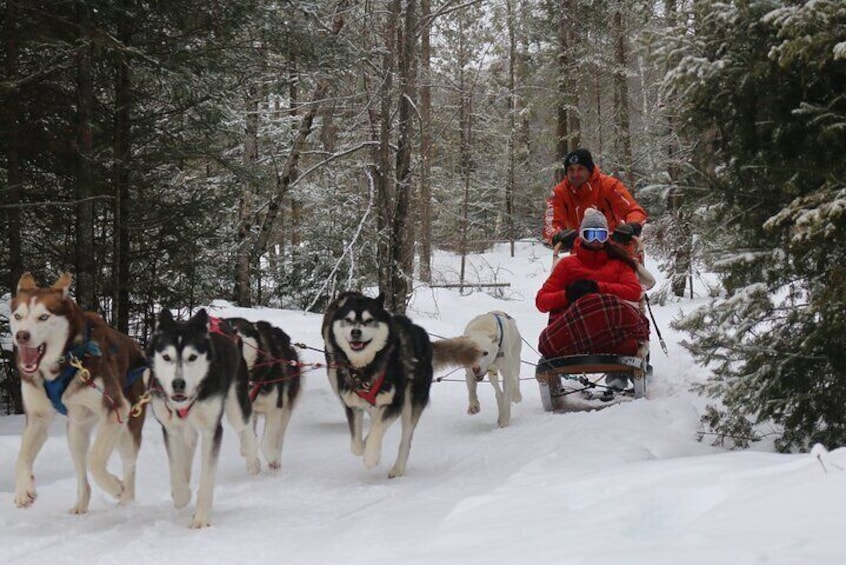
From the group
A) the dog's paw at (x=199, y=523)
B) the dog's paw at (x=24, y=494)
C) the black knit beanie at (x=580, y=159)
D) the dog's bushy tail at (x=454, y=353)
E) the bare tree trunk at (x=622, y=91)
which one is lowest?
the dog's paw at (x=199, y=523)

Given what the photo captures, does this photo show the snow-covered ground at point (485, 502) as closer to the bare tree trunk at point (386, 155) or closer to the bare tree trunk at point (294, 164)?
the bare tree trunk at point (386, 155)

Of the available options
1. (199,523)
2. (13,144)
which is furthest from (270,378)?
(13,144)

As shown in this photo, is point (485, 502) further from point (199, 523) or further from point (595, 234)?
point (595, 234)

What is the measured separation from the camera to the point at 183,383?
4.16m

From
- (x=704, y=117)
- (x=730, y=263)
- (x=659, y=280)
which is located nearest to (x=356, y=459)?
(x=730, y=263)

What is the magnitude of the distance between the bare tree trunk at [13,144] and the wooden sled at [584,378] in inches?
196

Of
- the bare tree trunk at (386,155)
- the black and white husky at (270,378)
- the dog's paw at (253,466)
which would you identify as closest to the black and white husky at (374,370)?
the black and white husky at (270,378)

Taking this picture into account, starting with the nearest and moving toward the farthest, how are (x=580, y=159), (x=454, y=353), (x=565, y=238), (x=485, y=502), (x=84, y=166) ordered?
(x=485, y=502)
(x=454, y=353)
(x=84, y=166)
(x=565, y=238)
(x=580, y=159)

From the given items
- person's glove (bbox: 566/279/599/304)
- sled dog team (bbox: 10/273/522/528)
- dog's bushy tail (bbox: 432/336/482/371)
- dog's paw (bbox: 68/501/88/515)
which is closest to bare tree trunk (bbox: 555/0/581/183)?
person's glove (bbox: 566/279/599/304)

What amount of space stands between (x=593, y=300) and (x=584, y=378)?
3.40 feet

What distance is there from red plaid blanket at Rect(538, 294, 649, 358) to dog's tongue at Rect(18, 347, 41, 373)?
4.41 m

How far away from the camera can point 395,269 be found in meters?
10.2

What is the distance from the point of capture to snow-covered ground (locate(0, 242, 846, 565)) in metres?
2.54

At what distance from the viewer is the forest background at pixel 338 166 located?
166 inches
